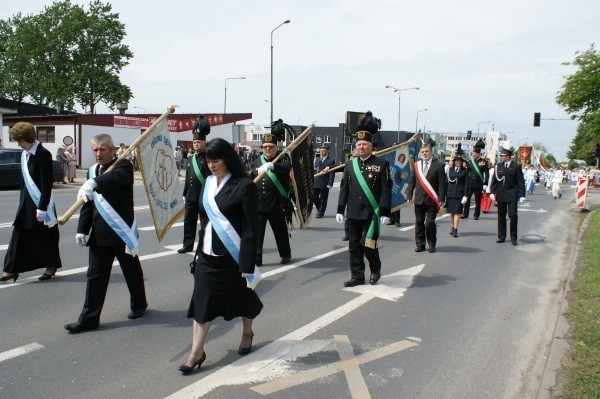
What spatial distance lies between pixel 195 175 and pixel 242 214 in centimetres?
397

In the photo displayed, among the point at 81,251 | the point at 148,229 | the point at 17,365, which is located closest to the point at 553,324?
the point at 17,365

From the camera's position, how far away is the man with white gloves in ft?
24.3

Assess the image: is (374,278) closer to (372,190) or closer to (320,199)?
(372,190)

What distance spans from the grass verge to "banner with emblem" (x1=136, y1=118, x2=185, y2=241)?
493cm

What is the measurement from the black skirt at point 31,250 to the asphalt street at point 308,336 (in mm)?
246

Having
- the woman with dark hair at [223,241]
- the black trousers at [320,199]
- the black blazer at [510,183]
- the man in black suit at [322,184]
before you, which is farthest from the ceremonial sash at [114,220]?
the black trousers at [320,199]

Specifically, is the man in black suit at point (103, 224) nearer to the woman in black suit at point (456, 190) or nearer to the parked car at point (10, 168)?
the woman in black suit at point (456, 190)

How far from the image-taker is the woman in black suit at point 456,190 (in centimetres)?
1298

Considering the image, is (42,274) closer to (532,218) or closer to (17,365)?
(17,365)

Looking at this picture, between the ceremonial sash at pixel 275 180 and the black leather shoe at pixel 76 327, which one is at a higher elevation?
the ceremonial sash at pixel 275 180

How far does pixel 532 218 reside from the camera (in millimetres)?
17891

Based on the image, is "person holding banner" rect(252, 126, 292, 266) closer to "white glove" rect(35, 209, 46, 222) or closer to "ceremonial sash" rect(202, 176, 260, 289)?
"white glove" rect(35, 209, 46, 222)

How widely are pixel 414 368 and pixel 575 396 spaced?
4.00 ft

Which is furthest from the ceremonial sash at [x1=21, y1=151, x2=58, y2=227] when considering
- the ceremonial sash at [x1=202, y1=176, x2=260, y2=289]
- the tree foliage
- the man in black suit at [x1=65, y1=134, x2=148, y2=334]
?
the tree foliage
